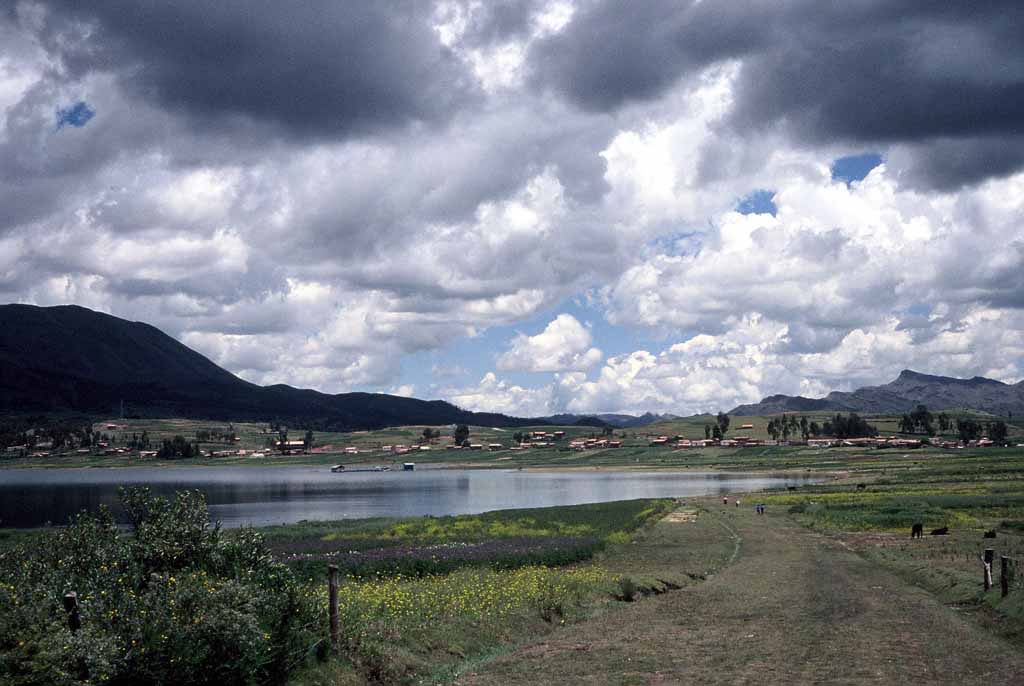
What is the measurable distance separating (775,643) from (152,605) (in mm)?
14736

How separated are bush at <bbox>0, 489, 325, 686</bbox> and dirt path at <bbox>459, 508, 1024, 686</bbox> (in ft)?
16.2

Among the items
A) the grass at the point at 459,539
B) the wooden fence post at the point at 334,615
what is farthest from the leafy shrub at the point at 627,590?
the wooden fence post at the point at 334,615

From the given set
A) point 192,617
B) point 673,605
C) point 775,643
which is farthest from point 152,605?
point 673,605

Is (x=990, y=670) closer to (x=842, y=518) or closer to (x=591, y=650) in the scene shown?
(x=591, y=650)

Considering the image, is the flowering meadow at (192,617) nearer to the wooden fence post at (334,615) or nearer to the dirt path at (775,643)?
the wooden fence post at (334,615)

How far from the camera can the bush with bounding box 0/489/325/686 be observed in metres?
12.7

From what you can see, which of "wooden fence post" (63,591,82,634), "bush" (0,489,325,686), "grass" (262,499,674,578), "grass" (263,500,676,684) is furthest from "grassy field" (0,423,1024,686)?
"wooden fence post" (63,591,82,634)

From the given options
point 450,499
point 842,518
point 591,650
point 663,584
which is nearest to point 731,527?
point 842,518

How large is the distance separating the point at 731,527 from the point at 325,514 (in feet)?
166

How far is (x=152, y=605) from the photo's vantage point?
45.5 feet

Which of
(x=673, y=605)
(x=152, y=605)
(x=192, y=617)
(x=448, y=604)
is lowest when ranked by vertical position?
(x=673, y=605)

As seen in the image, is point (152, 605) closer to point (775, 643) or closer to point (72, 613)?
point (72, 613)

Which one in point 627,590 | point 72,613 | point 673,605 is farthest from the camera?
point 627,590

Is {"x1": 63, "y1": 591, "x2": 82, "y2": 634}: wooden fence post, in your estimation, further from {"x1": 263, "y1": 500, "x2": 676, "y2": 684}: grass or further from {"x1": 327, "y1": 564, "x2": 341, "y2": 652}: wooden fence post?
{"x1": 327, "y1": 564, "x2": 341, "y2": 652}: wooden fence post
